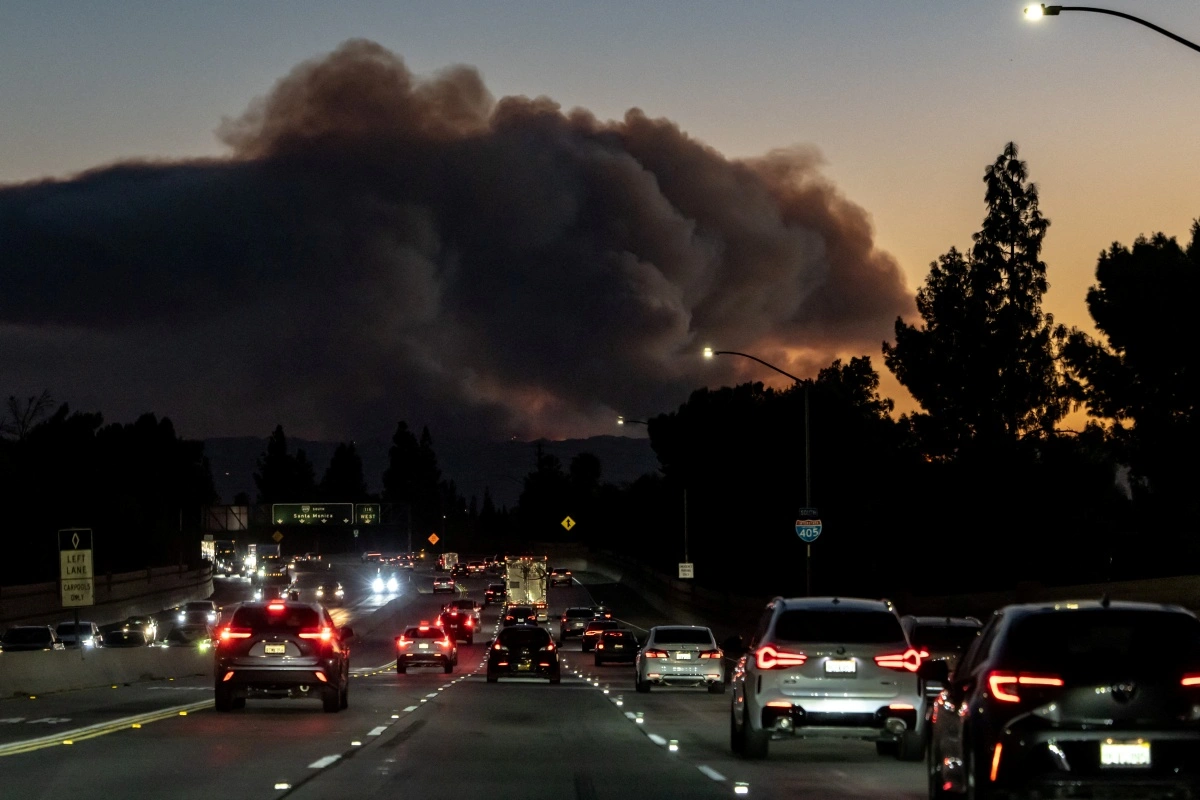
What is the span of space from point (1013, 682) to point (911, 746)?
29.5 feet

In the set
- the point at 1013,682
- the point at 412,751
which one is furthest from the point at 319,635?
the point at 1013,682

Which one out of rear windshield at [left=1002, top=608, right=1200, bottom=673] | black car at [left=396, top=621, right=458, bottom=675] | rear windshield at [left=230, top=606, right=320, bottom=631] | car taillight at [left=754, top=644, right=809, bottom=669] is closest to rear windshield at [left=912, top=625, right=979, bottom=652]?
car taillight at [left=754, top=644, right=809, bottom=669]

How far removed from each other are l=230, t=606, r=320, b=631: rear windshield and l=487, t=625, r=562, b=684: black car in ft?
47.1

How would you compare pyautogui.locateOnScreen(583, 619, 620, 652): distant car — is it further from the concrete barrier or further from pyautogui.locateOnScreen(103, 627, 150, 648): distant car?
the concrete barrier

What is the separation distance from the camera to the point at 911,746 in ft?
66.8

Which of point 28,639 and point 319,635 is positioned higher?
point 319,635

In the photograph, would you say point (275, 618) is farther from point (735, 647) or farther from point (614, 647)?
point (614, 647)

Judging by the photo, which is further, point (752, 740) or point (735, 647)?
point (735, 647)

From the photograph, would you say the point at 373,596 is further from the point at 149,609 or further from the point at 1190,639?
the point at 1190,639

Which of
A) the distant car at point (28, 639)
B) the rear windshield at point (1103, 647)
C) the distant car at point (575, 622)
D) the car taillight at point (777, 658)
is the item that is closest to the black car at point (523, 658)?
the distant car at point (28, 639)

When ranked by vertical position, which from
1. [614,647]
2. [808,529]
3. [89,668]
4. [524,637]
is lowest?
[614,647]

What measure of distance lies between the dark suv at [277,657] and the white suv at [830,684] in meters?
10.3

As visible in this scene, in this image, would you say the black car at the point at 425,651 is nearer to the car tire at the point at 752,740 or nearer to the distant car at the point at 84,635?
the distant car at the point at 84,635

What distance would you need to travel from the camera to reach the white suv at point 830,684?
19.6 metres
